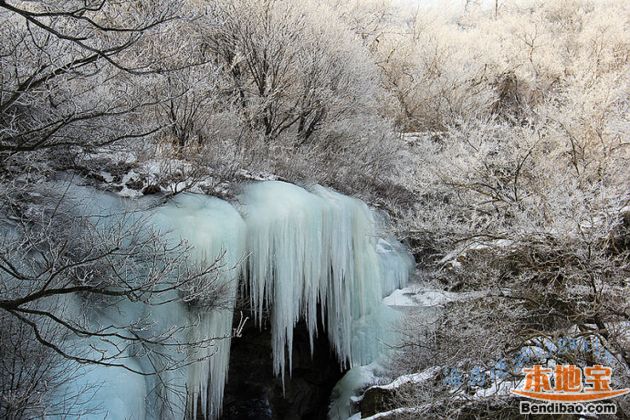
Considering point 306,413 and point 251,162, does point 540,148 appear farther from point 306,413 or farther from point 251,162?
point 306,413

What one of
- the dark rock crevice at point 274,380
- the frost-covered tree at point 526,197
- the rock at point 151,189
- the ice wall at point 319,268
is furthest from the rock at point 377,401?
the rock at point 151,189

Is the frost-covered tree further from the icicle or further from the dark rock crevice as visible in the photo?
the icicle

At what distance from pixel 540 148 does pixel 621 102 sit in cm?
264

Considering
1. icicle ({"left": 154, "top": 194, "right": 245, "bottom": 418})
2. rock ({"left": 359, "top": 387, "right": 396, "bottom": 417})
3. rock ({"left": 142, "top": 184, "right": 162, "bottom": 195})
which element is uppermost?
rock ({"left": 142, "top": 184, "right": 162, "bottom": 195})

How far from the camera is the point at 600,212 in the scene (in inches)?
253

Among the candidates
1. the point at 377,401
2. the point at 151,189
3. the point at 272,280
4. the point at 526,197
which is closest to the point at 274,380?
the point at 377,401

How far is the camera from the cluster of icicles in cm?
Result: 489

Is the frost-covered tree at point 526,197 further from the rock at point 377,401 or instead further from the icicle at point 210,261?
the icicle at point 210,261

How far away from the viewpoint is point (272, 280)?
689 cm

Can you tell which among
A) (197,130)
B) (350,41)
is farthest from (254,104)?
(350,41)

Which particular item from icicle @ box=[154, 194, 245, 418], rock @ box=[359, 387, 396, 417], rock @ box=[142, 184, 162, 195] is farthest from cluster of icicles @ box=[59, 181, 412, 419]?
rock @ box=[359, 387, 396, 417]

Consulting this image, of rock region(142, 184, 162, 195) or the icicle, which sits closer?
the icicle

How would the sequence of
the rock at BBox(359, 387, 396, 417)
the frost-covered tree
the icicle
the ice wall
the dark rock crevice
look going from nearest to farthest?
the icicle → the frost-covered tree → the ice wall → the rock at BBox(359, 387, 396, 417) → the dark rock crevice

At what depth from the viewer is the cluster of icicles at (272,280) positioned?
4891 millimetres
